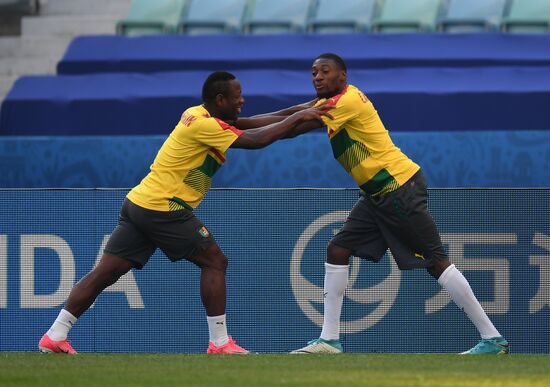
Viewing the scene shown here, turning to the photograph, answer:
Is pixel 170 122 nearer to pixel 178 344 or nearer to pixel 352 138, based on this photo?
pixel 178 344

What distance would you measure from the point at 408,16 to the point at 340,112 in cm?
927

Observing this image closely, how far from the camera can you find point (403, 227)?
8312 mm

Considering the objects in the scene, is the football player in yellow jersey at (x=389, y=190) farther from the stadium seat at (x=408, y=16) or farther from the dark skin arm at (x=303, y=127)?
the stadium seat at (x=408, y=16)

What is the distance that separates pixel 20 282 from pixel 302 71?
6.45 m

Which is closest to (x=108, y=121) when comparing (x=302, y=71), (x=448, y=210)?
(x=302, y=71)

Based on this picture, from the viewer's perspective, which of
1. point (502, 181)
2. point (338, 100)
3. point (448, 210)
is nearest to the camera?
point (338, 100)

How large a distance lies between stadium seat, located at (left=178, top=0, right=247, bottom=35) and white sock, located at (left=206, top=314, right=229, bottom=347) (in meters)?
9.65

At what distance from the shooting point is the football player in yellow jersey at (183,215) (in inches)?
325

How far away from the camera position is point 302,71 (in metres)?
15.6

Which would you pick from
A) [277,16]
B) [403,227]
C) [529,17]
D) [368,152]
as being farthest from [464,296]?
[277,16]

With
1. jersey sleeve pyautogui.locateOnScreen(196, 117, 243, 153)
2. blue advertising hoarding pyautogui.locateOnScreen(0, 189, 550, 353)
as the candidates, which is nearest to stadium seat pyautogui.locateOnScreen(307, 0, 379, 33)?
blue advertising hoarding pyautogui.locateOnScreen(0, 189, 550, 353)

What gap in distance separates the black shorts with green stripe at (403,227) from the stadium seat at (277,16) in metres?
9.21

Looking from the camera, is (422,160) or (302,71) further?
(302,71)

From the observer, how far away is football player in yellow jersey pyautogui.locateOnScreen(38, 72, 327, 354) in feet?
27.1
